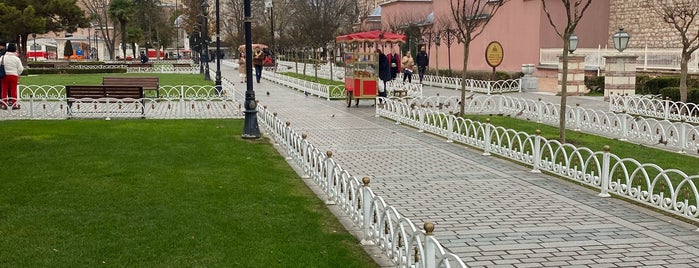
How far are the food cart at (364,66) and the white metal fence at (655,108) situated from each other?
6.79m

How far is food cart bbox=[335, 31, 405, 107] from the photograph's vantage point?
20.9 metres

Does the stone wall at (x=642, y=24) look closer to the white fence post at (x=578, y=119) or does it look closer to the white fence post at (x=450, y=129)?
the white fence post at (x=578, y=119)

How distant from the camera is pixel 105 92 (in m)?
17.8

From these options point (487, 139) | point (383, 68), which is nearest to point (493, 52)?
point (383, 68)

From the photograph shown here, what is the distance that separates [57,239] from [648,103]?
1661cm

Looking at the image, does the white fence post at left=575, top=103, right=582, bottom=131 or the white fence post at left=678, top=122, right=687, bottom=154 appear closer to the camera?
the white fence post at left=678, top=122, right=687, bottom=154

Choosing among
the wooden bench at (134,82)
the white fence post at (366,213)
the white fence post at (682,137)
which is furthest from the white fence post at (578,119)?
the wooden bench at (134,82)

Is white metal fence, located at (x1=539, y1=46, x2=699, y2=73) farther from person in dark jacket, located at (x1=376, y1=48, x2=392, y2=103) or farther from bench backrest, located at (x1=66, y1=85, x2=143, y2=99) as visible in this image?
bench backrest, located at (x1=66, y1=85, x2=143, y2=99)

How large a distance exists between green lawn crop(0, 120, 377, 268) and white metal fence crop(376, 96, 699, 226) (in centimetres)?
356

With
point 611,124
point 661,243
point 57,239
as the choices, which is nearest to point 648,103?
point 611,124

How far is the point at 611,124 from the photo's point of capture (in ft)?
49.0

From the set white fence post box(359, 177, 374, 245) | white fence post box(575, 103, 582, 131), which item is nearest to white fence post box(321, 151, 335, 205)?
white fence post box(359, 177, 374, 245)

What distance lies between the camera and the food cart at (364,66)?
68.7ft

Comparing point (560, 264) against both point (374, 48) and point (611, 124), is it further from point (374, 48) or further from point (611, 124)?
point (374, 48)
